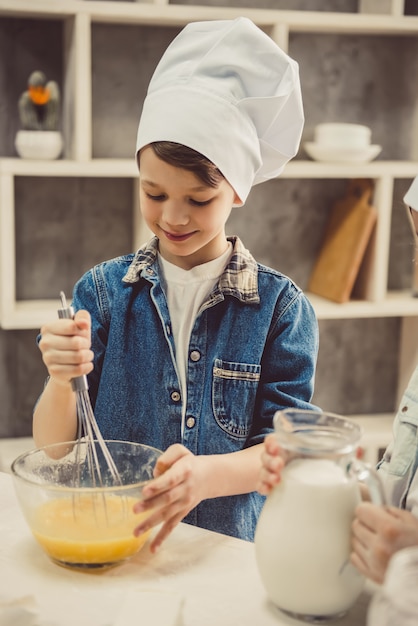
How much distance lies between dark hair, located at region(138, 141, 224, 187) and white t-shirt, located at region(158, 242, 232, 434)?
0.68 feet

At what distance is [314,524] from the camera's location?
0.78 metres

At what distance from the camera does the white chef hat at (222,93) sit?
4.03 ft

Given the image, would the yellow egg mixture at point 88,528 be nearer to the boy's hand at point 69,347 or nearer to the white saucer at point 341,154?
the boy's hand at point 69,347

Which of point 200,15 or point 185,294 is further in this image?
point 200,15

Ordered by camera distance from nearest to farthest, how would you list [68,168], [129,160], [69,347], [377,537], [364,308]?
[377,537] → [69,347] → [68,168] → [129,160] → [364,308]

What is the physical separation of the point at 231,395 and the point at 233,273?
21cm

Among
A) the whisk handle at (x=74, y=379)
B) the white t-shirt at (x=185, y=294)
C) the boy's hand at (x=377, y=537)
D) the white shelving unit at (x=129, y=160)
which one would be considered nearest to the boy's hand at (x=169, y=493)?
the whisk handle at (x=74, y=379)

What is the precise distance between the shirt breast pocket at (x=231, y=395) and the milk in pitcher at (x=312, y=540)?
54 cm

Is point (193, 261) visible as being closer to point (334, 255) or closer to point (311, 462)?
point (311, 462)

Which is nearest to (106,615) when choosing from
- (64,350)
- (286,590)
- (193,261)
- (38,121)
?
(286,590)

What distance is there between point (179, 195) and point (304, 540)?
0.60 m

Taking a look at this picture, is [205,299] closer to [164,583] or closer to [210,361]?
[210,361]

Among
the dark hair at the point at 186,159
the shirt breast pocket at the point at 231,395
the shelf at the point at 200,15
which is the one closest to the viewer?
the dark hair at the point at 186,159

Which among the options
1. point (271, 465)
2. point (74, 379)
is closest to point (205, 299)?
point (74, 379)
